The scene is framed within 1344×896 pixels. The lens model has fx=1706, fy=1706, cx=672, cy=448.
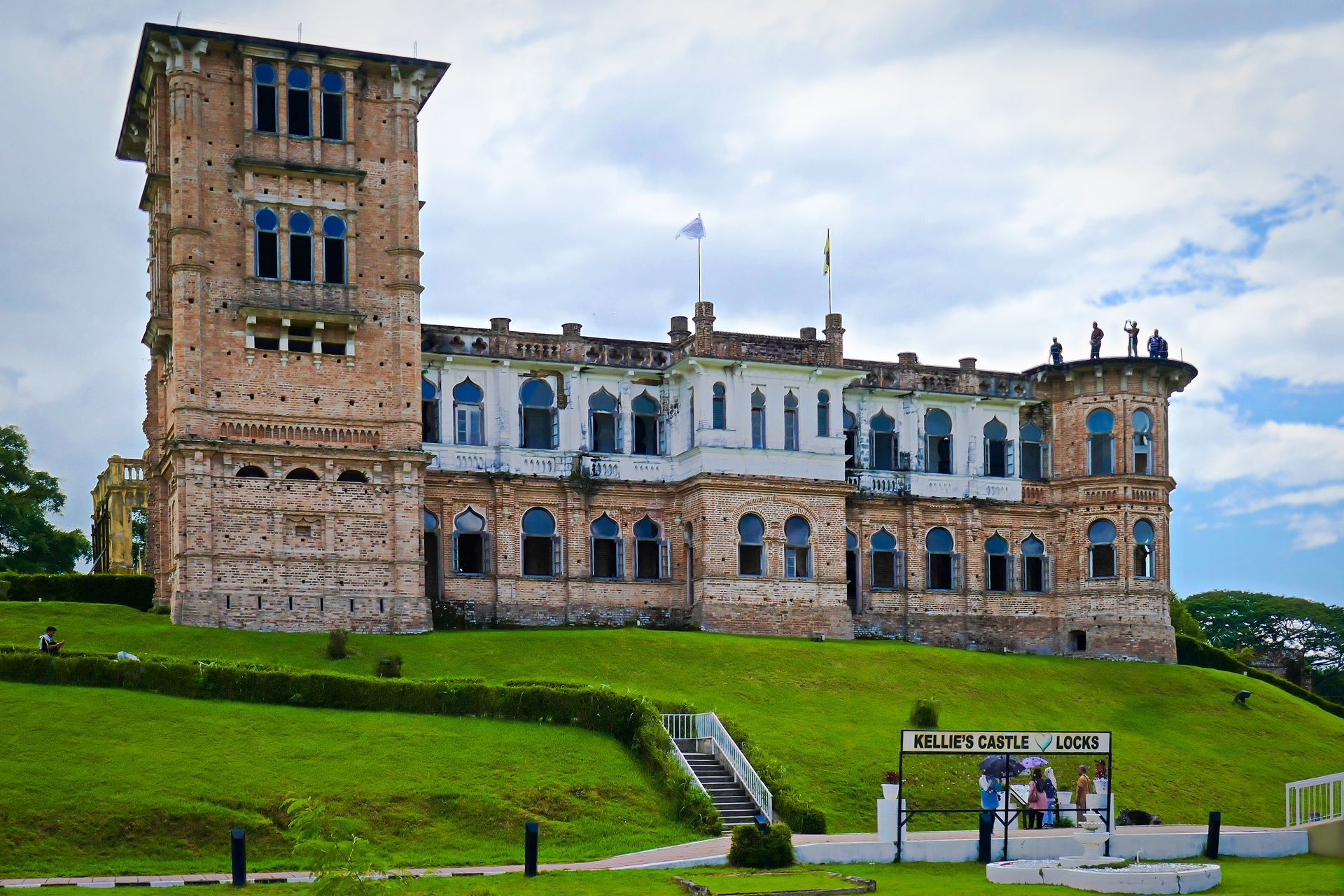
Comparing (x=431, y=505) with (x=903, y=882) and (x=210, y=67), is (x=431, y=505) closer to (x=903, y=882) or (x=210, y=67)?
(x=210, y=67)

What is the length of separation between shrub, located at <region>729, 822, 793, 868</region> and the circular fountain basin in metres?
3.73

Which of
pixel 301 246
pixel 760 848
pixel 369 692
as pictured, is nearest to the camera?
pixel 760 848

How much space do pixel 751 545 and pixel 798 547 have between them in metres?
1.76

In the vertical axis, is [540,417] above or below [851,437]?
above

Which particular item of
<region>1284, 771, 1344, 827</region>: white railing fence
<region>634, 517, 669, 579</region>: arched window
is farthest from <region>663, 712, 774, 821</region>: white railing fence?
<region>634, 517, 669, 579</region>: arched window

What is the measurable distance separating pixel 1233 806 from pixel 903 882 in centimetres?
1874

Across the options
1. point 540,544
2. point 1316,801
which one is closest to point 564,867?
point 1316,801

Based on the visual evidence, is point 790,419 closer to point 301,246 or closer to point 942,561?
point 942,561

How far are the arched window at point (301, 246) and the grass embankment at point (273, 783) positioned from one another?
18.1m

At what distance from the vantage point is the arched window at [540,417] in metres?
59.8

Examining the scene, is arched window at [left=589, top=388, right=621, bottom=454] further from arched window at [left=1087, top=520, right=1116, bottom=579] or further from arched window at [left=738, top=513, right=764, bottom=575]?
arched window at [left=1087, top=520, right=1116, bottom=579]

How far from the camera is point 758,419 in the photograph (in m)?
60.3

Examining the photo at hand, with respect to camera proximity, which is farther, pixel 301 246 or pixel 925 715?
pixel 301 246

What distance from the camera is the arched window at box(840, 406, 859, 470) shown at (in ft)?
211
